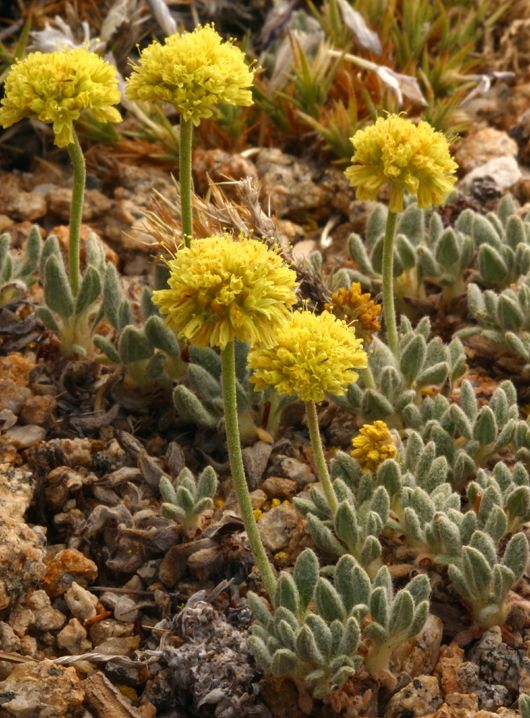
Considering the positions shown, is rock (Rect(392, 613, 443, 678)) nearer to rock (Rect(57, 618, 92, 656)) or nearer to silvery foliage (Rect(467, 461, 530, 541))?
silvery foliage (Rect(467, 461, 530, 541))

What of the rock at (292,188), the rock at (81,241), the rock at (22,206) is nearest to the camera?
the rock at (81,241)

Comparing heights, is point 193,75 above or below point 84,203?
above

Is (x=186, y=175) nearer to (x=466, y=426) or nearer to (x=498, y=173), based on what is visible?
(x=466, y=426)

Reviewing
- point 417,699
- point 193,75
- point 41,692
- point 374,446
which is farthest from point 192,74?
point 417,699

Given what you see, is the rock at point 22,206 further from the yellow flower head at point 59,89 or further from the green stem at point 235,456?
the green stem at point 235,456

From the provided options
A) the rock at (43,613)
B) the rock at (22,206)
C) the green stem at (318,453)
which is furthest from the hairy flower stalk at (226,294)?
the rock at (22,206)

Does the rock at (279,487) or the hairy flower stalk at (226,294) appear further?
the rock at (279,487)

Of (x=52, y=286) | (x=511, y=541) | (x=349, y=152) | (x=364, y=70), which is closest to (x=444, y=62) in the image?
(x=364, y=70)
